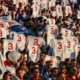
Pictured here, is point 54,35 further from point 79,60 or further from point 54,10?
point 54,10

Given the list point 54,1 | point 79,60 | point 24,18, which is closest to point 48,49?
point 79,60

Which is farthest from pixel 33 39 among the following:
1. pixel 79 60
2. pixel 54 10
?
pixel 54 10

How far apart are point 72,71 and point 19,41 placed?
2.46 metres

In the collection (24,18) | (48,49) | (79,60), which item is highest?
(24,18)

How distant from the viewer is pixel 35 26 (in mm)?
8641

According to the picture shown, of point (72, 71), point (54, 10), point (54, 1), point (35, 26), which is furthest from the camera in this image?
point (54, 1)

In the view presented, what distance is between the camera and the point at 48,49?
6891 millimetres

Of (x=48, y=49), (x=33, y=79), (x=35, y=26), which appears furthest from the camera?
(x=35, y=26)

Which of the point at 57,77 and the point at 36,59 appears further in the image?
the point at 36,59

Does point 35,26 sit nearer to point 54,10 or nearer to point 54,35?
point 54,35

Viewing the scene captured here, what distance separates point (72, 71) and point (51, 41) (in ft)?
6.56

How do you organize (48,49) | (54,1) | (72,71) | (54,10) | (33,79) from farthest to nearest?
(54,1), (54,10), (48,49), (72,71), (33,79)

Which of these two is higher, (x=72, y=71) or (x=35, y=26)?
(x=35, y=26)

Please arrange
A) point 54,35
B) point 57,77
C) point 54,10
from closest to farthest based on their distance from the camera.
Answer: point 57,77 → point 54,35 → point 54,10
